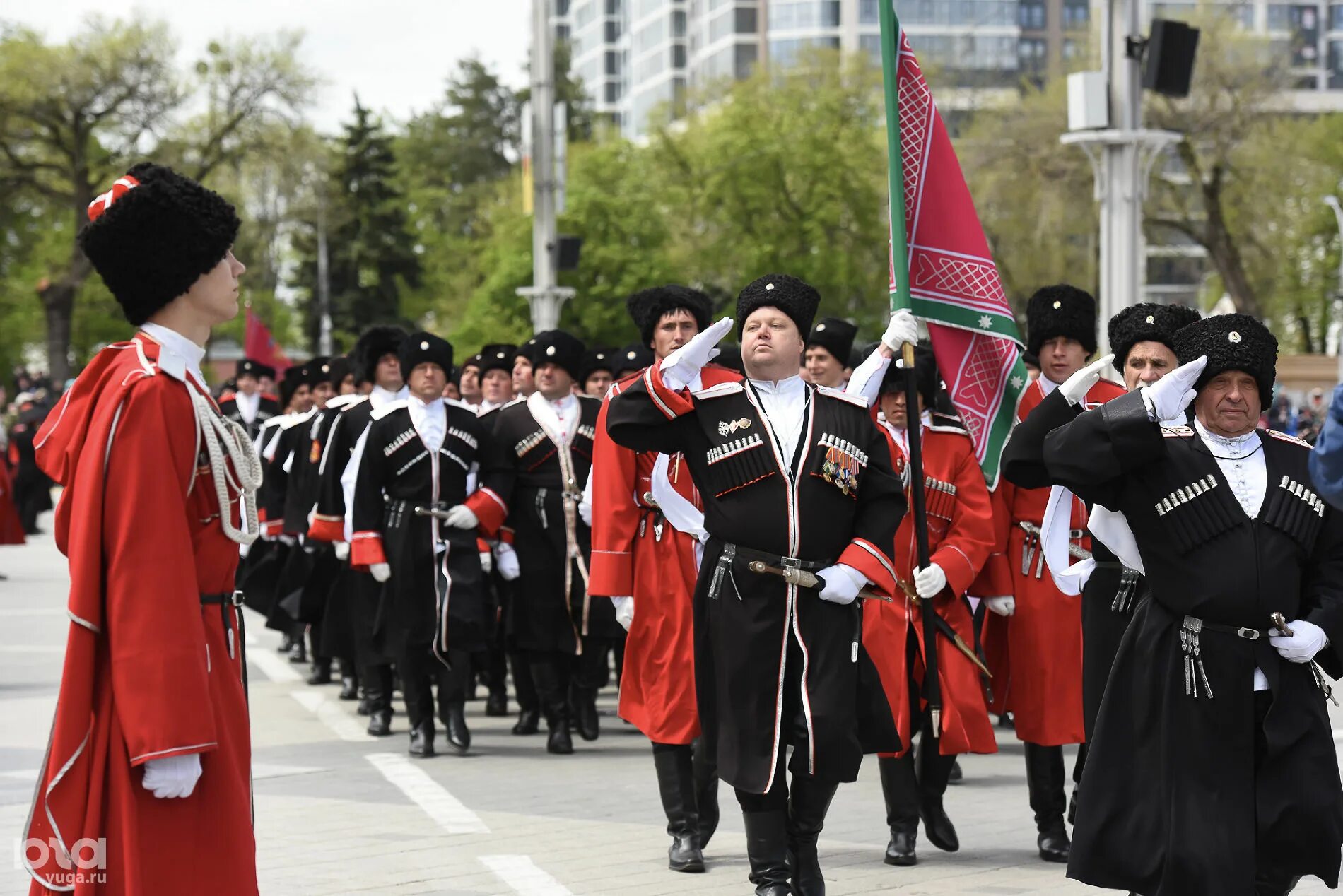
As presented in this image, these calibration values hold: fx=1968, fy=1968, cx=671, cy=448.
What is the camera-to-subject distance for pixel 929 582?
731cm

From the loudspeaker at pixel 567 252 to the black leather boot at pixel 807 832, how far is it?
605 inches

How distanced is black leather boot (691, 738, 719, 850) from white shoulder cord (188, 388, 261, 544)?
3385mm

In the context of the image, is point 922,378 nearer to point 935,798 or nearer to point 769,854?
point 935,798

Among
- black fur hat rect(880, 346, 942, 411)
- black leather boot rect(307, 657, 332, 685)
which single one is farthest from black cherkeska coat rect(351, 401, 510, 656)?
black leather boot rect(307, 657, 332, 685)

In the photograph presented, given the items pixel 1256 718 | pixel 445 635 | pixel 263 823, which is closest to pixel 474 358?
pixel 445 635

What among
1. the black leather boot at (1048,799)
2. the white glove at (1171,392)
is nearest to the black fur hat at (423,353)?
the black leather boot at (1048,799)

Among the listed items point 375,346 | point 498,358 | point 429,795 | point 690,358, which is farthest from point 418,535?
point 690,358

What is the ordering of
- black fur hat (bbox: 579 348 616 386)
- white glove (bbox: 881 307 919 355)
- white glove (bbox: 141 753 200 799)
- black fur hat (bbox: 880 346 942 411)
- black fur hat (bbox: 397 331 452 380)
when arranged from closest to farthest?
white glove (bbox: 141 753 200 799)
white glove (bbox: 881 307 919 355)
black fur hat (bbox: 880 346 942 411)
black fur hat (bbox: 397 331 452 380)
black fur hat (bbox: 579 348 616 386)

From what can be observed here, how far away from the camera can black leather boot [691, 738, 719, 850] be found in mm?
7688

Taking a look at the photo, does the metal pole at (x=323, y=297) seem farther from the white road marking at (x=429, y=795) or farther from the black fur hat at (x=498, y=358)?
the white road marking at (x=429, y=795)

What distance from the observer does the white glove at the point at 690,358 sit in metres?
6.28

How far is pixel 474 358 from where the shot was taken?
14367 millimetres

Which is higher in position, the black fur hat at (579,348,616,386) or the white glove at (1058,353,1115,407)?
the black fur hat at (579,348,616,386)

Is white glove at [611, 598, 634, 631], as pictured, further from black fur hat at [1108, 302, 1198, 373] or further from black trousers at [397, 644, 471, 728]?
black trousers at [397, 644, 471, 728]
